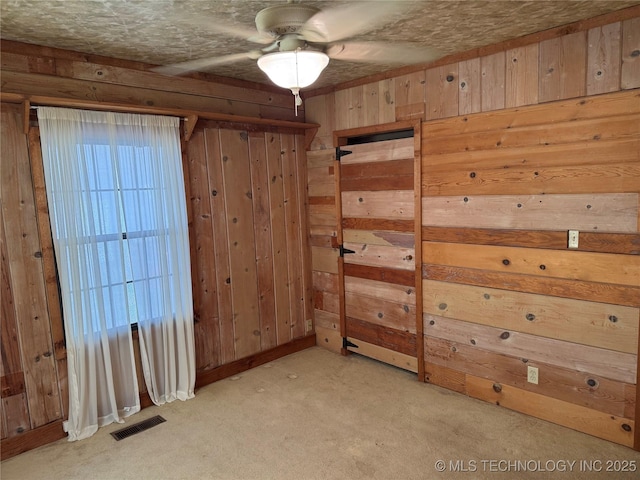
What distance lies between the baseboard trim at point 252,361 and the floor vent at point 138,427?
0.49m

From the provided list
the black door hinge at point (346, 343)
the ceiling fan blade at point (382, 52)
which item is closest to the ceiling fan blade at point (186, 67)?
the ceiling fan blade at point (382, 52)

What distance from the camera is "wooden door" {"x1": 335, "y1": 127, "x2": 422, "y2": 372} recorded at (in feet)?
11.4

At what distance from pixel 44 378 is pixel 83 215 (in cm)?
108

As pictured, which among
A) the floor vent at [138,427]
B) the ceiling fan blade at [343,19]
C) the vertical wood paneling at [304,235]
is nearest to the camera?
the ceiling fan blade at [343,19]

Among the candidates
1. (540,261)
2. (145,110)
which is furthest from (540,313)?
(145,110)

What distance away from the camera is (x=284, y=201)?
4027mm

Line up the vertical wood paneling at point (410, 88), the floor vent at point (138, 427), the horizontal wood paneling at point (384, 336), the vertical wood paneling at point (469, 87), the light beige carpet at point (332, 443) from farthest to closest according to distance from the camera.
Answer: the horizontal wood paneling at point (384, 336) → the vertical wood paneling at point (410, 88) → the vertical wood paneling at point (469, 87) → the floor vent at point (138, 427) → the light beige carpet at point (332, 443)

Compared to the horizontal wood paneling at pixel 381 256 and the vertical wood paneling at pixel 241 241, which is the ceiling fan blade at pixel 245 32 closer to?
the vertical wood paneling at pixel 241 241

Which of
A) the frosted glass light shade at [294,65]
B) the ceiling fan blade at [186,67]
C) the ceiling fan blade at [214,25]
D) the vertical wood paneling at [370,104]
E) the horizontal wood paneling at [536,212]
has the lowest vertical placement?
the horizontal wood paneling at [536,212]

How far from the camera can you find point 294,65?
1.93 meters

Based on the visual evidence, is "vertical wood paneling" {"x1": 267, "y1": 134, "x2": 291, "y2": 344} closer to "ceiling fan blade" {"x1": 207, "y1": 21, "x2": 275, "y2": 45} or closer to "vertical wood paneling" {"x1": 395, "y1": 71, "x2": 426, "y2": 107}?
"vertical wood paneling" {"x1": 395, "y1": 71, "x2": 426, "y2": 107}

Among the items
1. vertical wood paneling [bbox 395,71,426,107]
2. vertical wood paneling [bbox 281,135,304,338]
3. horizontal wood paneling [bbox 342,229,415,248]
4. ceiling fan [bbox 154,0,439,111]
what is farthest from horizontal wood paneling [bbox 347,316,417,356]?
ceiling fan [bbox 154,0,439,111]

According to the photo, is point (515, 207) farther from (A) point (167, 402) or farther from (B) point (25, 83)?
(B) point (25, 83)

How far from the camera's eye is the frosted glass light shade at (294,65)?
6.25 ft
